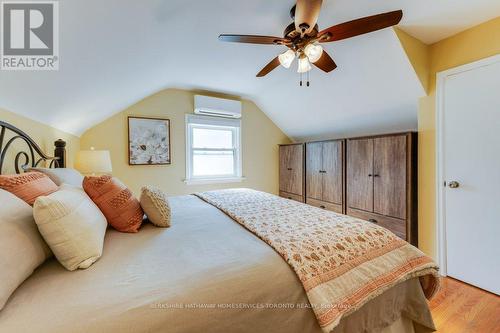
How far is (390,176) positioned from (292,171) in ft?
5.80

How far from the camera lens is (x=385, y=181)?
2592mm

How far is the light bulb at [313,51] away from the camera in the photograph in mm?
1583

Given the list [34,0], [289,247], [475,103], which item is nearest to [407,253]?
[289,247]

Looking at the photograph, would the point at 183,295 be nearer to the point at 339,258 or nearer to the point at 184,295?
the point at 184,295

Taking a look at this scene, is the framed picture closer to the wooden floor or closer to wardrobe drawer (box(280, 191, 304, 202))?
wardrobe drawer (box(280, 191, 304, 202))

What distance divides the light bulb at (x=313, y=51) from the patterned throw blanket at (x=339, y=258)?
4.03ft

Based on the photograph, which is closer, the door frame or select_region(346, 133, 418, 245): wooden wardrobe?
the door frame

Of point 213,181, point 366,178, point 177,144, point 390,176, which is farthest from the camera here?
point 213,181

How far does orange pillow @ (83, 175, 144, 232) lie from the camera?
128 cm

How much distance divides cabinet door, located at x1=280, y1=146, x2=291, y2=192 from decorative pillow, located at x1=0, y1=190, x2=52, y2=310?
3692 mm

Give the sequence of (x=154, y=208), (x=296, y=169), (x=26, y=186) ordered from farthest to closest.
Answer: (x=296, y=169) → (x=154, y=208) → (x=26, y=186)

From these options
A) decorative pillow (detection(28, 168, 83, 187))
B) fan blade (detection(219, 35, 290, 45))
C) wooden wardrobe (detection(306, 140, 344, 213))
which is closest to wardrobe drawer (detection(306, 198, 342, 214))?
wooden wardrobe (detection(306, 140, 344, 213))

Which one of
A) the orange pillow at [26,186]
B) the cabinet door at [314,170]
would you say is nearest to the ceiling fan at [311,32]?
the orange pillow at [26,186]

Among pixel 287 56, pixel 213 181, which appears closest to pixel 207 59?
pixel 287 56
